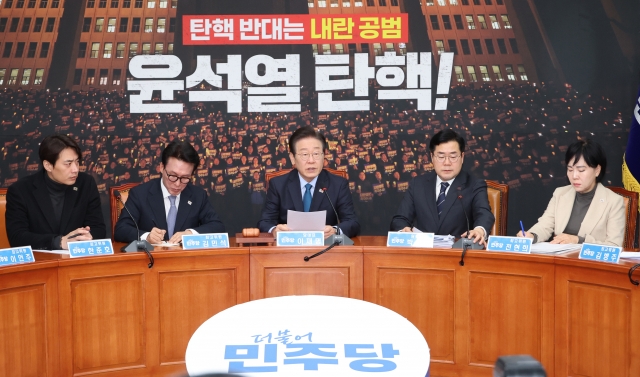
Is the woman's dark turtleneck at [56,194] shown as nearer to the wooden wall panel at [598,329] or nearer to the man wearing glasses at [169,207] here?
the man wearing glasses at [169,207]

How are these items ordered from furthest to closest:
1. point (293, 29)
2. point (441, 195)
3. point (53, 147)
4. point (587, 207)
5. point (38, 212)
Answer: point (293, 29), point (441, 195), point (587, 207), point (38, 212), point (53, 147)

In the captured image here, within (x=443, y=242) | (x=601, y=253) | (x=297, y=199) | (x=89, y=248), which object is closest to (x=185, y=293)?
(x=89, y=248)

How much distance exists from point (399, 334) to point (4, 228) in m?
2.30

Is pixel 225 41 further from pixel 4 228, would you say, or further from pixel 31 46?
pixel 4 228

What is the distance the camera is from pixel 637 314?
229 cm

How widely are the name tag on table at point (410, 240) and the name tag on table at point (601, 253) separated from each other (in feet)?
2.04

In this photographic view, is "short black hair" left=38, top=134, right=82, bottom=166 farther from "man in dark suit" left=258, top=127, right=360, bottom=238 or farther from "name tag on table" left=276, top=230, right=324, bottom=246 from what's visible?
"name tag on table" left=276, top=230, right=324, bottom=246

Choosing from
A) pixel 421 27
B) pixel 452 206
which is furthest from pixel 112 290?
pixel 421 27

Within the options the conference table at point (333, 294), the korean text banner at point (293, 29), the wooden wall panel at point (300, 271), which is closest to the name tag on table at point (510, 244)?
the conference table at point (333, 294)

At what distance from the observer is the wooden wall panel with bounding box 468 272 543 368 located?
2564mm

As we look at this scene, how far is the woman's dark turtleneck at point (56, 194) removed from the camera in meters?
3.06

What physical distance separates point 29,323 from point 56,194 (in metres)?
0.86

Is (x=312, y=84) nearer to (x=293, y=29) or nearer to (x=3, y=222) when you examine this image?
(x=293, y=29)

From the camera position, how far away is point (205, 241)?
274 cm
